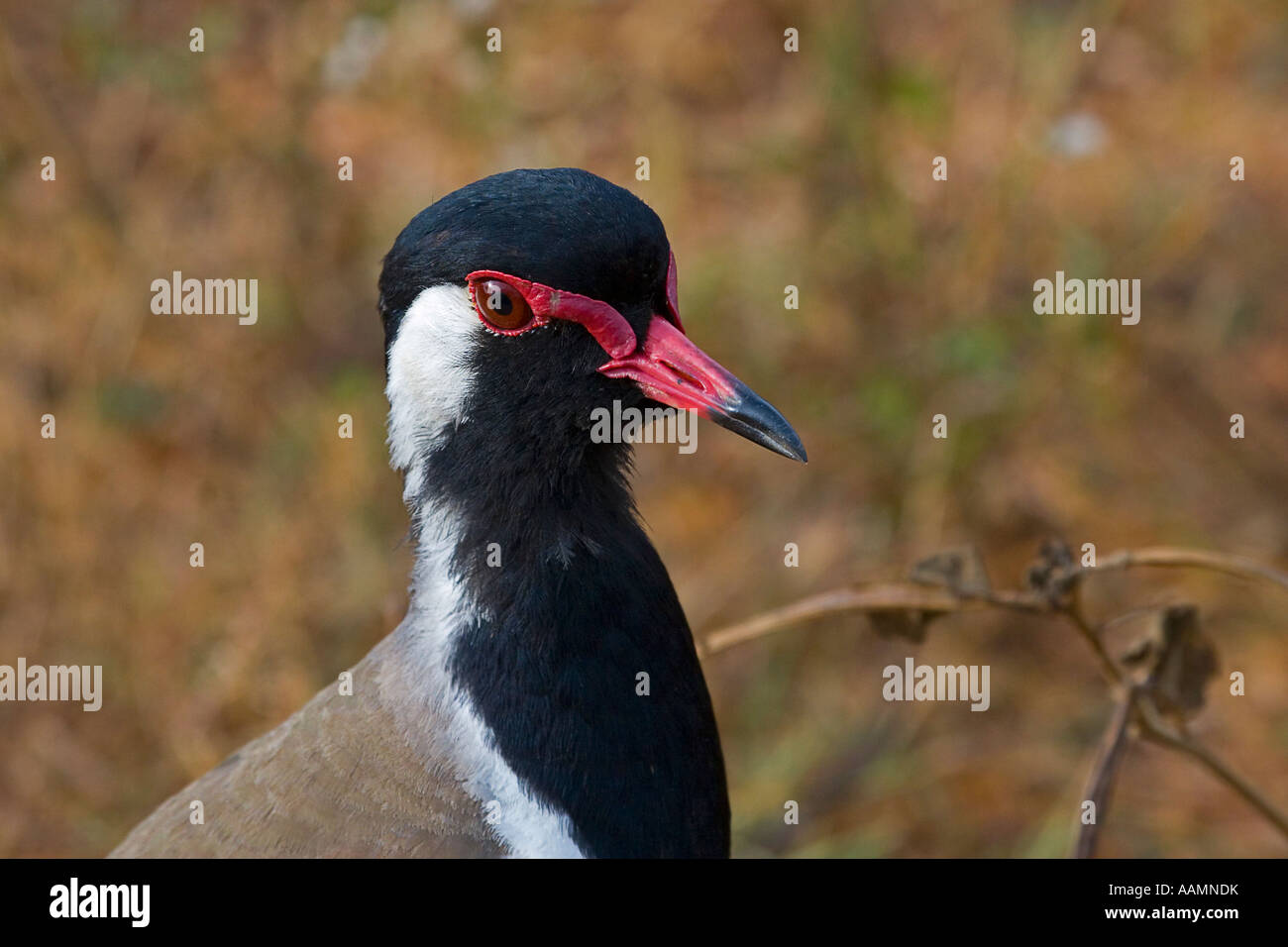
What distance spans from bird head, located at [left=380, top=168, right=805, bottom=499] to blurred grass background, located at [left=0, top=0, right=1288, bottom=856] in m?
2.00

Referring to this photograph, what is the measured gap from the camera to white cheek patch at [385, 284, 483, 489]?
2773 millimetres

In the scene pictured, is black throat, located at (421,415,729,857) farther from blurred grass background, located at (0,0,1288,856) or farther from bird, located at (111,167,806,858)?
blurred grass background, located at (0,0,1288,856)

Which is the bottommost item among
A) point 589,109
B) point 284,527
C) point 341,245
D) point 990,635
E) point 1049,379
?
point 990,635

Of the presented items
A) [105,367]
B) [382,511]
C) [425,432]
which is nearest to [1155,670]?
[425,432]

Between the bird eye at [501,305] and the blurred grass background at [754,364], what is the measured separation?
2.13 metres

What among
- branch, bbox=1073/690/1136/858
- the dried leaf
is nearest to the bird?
the dried leaf

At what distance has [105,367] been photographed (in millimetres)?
5965

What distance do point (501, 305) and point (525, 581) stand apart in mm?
504

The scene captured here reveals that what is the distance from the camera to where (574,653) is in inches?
110

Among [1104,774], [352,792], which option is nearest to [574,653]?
[352,792]

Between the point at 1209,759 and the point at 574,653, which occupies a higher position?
the point at 574,653

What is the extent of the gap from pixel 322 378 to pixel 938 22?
3193 mm

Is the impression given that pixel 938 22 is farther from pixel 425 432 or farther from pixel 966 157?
pixel 425 432

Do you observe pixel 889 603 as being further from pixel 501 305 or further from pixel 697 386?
pixel 501 305
